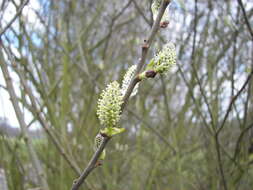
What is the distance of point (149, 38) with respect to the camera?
21.7 inches

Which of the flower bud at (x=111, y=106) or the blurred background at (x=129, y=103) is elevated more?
the blurred background at (x=129, y=103)

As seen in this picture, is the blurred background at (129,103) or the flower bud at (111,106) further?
Answer: the blurred background at (129,103)

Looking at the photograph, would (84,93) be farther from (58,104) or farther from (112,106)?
(112,106)

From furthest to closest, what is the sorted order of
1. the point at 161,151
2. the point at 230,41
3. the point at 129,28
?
the point at 129,28 → the point at 161,151 → the point at 230,41

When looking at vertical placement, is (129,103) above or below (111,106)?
above

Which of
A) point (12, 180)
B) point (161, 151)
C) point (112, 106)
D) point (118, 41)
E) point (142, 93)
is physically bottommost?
point (112, 106)

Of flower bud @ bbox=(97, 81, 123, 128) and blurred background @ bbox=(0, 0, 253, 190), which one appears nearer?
flower bud @ bbox=(97, 81, 123, 128)

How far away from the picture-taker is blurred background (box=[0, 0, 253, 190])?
1508 millimetres

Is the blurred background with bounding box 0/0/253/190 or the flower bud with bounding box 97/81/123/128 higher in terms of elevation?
the blurred background with bounding box 0/0/253/190

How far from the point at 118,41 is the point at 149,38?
2.80 metres

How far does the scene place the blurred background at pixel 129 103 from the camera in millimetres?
1508

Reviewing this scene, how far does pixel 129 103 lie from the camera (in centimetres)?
271

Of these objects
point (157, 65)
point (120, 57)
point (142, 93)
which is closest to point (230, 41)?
point (142, 93)

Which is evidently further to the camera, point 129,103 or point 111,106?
point 129,103
